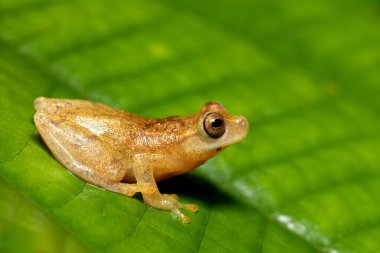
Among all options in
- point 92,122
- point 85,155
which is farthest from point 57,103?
point 85,155

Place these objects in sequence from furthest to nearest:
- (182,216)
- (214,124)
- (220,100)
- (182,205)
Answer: (220,100)
(214,124)
(182,205)
(182,216)

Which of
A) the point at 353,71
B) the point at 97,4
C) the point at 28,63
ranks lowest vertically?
the point at 28,63

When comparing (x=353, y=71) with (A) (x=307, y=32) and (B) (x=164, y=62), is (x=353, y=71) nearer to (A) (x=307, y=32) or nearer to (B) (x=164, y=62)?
(A) (x=307, y=32)

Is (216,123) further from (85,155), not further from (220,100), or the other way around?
(220,100)

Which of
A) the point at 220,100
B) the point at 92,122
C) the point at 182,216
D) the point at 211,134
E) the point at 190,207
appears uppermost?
the point at 220,100

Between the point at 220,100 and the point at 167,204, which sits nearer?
the point at 167,204

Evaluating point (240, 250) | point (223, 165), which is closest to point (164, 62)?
point (223, 165)

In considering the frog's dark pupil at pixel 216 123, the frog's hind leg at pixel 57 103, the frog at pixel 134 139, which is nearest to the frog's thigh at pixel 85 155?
the frog at pixel 134 139
